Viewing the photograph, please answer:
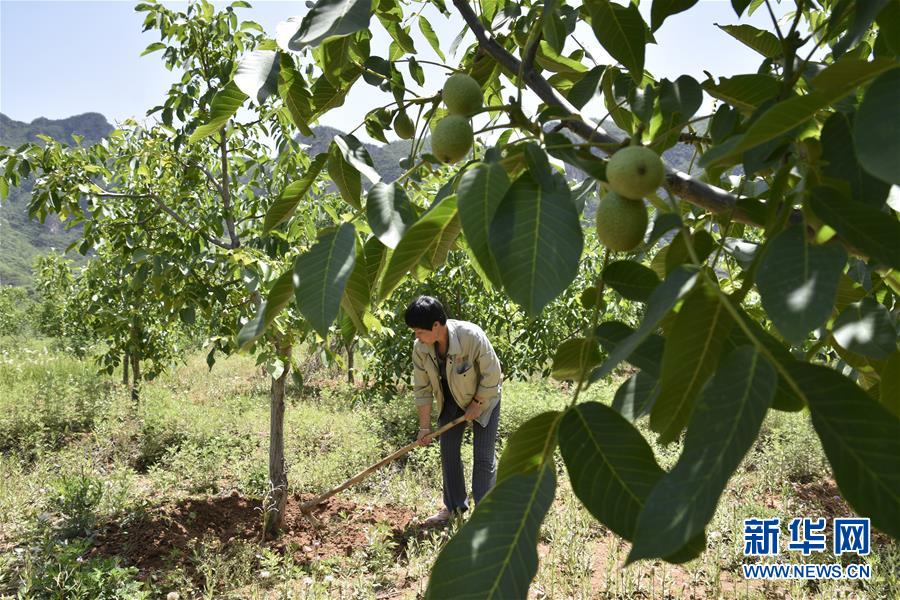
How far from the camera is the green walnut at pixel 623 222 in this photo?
597mm

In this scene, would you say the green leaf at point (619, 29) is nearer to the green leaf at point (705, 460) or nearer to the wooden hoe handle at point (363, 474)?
the green leaf at point (705, 460)

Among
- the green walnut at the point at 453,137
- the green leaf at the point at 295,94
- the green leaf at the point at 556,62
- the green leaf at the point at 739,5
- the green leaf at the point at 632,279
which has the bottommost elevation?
the green leaf at the point at 632,279

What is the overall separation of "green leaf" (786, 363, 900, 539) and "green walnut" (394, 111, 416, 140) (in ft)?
2.37

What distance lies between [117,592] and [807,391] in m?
3.28

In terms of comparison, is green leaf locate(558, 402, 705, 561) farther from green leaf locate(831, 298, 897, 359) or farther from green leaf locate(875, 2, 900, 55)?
green leaf locate(875, 2, 900, 55)

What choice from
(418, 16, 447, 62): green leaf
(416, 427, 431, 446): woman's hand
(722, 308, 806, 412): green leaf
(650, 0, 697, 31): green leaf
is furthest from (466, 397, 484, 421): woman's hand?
(722, 308, 806, 412): green leaf

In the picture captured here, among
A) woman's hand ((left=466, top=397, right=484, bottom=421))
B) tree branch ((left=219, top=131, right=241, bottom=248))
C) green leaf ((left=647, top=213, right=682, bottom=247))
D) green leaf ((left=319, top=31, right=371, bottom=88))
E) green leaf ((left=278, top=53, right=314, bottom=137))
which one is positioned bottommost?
woman's hand ((left=466, top=397, right=484, bottom=421))

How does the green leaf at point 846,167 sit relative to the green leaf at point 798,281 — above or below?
above

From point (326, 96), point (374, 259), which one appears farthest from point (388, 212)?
point (326, 96)

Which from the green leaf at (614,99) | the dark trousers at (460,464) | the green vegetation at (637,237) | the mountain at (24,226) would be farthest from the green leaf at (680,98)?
the mountain at (24,226)

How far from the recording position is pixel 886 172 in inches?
14.5

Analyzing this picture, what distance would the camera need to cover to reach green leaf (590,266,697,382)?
418 mm

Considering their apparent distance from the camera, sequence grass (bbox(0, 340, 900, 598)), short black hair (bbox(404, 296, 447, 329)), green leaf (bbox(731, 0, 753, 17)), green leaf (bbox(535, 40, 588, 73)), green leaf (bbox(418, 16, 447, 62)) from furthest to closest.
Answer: short black hair (bbox(404, 296, 447, 329)) → grass (bbox(0, 340, 900, 598)) → green leaf (bbox(418, 16, 447, 62)) → green leaf (bbox(535, 40, 588, 73)) → green leaf (bbox(731, 0, 753, 17))

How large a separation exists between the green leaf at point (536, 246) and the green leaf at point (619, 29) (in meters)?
0.37
